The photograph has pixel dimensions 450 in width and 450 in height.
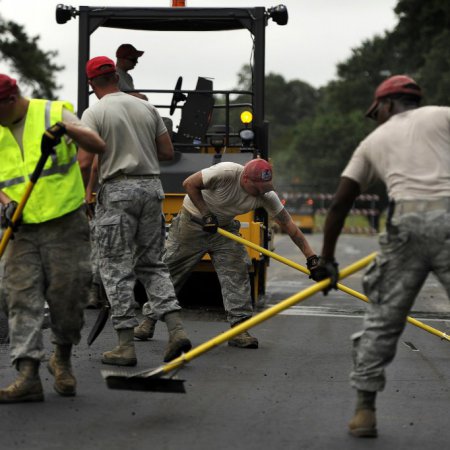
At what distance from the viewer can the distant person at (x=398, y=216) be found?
584 centimetres

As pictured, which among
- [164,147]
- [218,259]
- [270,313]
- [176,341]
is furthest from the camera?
[218,259]

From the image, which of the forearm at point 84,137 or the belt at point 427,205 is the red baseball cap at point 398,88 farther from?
the forearm at point 84,137

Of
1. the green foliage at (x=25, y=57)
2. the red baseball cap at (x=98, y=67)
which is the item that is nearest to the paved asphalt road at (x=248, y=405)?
the red baseball cap at (x=98, y=67)

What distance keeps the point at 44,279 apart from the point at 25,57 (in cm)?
4335

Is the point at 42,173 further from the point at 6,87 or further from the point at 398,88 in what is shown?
the point at 398,88

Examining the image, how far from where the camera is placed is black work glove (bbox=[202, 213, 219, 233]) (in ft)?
30.8

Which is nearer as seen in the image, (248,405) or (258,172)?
(248,405)

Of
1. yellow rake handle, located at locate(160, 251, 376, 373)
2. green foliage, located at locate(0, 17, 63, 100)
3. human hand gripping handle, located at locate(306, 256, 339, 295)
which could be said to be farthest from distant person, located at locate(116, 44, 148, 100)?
green foliage, located at locate(0, 17, 63, 100)

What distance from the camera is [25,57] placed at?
4906 centimetres

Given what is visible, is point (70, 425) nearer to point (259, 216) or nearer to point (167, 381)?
point (167, 381)

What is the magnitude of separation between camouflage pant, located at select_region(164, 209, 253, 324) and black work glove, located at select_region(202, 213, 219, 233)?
402 mm

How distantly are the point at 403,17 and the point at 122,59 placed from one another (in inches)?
1747

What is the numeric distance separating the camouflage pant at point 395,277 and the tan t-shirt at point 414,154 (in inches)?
5.1

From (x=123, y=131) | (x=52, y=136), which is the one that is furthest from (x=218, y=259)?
(x=52, y=136)
